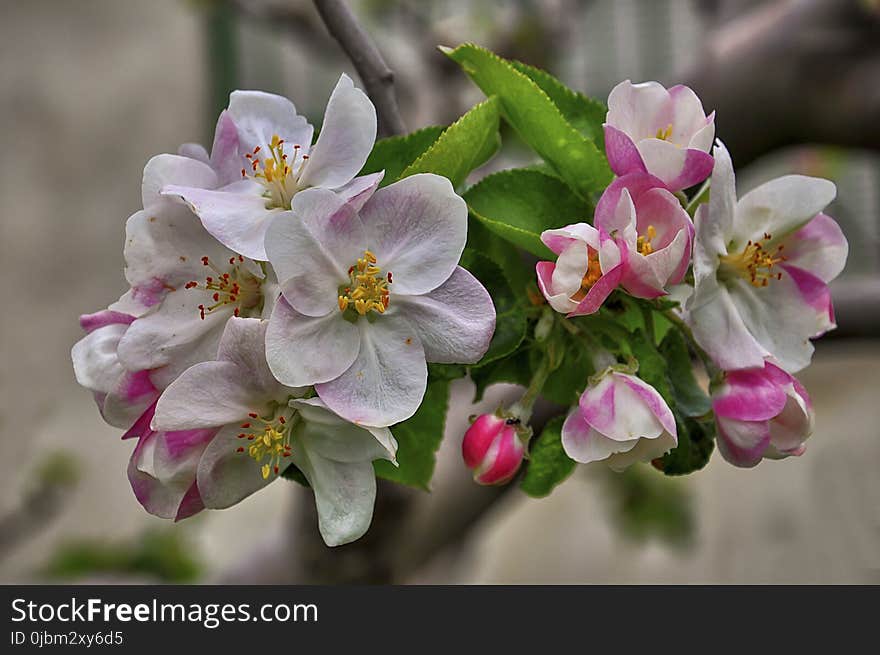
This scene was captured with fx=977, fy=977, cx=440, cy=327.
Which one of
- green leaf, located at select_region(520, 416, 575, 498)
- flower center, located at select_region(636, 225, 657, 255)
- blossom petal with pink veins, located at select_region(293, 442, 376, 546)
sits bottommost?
green leaf, located at select_region(520, 416, 575, 498)

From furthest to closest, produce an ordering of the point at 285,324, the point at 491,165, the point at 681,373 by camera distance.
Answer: the point at 491,165 → the point at 681,373 → the point at 285,324

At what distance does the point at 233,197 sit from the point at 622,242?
6.5 inches

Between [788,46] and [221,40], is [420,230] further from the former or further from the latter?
[221,40]

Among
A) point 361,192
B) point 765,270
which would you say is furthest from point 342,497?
point 765,270

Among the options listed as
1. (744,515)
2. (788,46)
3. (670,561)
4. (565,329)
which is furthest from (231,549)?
(565,329)

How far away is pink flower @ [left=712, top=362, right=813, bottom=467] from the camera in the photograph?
1.42 ft

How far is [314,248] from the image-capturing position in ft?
1.28

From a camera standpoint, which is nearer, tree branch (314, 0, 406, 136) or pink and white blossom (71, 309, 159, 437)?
pink and white blossom (71, 309, 159, 437)

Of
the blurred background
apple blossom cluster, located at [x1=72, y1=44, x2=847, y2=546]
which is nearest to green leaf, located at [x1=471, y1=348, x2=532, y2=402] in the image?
apple blossom cluster, located at [x1=72, y1=44, x2=847, y2=546]

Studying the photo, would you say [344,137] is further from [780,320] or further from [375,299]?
[780,320]

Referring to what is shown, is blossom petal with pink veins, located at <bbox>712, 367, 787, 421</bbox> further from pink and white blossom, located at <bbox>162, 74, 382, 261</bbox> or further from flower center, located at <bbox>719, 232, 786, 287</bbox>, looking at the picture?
pink and white blossom, located at <bbox>162, 74, 382, 261</bbox>

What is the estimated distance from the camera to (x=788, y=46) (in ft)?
4.05

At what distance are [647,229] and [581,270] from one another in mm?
37

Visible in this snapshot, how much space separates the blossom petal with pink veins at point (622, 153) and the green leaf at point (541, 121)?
0.03 m
